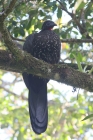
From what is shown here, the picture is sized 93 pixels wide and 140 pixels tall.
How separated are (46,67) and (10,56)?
0.29 meters

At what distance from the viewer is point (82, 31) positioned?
335 cm

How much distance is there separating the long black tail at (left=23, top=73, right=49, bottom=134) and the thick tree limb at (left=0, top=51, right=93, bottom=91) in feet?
2.04

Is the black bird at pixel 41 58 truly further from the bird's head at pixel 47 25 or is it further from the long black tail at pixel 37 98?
the bird's head at pixel 47 25

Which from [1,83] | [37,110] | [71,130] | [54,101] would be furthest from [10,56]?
[1,83]

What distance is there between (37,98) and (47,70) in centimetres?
78

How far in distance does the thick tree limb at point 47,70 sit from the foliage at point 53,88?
121mm

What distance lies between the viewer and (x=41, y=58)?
3125 mm

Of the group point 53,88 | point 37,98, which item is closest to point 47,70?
point 37,98

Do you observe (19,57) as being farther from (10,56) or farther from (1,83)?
(1,83)

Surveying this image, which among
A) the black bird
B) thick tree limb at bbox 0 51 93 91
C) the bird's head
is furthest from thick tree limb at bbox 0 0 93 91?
the bird's head

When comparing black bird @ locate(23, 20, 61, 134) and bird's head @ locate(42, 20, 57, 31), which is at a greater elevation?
bird's head @ locate(42, 20, 57, 31)

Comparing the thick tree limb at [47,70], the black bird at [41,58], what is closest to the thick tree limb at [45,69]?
the thick tree limb at [47,70]

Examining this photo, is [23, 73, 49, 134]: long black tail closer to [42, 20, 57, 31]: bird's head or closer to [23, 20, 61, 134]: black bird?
[23, 20, 61, 134]: black bird

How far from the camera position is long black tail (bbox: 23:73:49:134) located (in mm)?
3105
